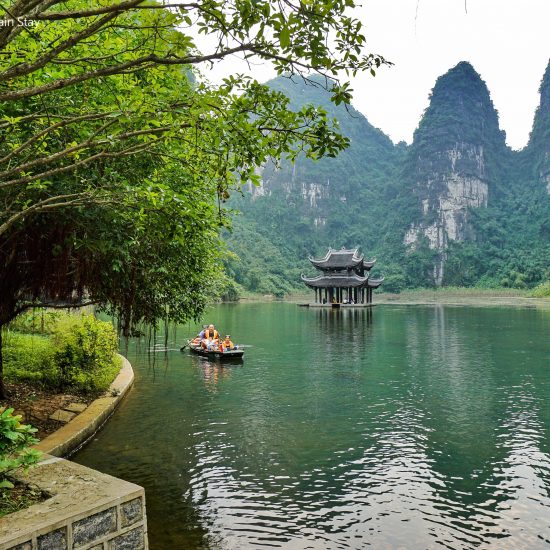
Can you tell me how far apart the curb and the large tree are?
2239 millimetres

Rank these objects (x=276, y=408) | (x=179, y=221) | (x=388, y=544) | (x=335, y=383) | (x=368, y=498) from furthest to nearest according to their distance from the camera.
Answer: (x=335, y=383) → (x=276, y=408) → (x=368, y=498) → (x=388, y=544) → (x=179, y=221)

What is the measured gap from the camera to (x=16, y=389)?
11.2m

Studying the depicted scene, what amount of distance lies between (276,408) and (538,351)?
16.5 m

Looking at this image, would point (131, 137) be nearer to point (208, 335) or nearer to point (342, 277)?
point (208, 335)

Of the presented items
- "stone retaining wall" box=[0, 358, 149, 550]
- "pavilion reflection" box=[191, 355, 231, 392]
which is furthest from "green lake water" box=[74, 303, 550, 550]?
"stone retaining wall" box=[0, 358, 149, 550]

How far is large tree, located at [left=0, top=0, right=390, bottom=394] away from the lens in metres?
4.09

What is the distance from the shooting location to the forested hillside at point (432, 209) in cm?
13250

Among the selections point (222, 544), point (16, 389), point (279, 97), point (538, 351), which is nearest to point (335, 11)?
point (279, 97)

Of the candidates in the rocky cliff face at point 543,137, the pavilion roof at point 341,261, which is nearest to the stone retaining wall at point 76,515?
the pavilion roof at point 341,261

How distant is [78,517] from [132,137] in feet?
14.4

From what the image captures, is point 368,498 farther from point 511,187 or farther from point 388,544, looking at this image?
point 511,187

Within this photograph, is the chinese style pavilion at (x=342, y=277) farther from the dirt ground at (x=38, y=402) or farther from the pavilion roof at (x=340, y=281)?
the dirt ground at (x=38, y=402)

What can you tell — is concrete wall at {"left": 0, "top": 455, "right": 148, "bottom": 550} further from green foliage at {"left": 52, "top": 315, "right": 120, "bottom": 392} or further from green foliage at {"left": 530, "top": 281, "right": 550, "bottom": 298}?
green foliage at {"left": 530, "top": 281, "right": 550, "bottom": 298}

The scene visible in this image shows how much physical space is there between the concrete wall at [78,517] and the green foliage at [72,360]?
283 inches
